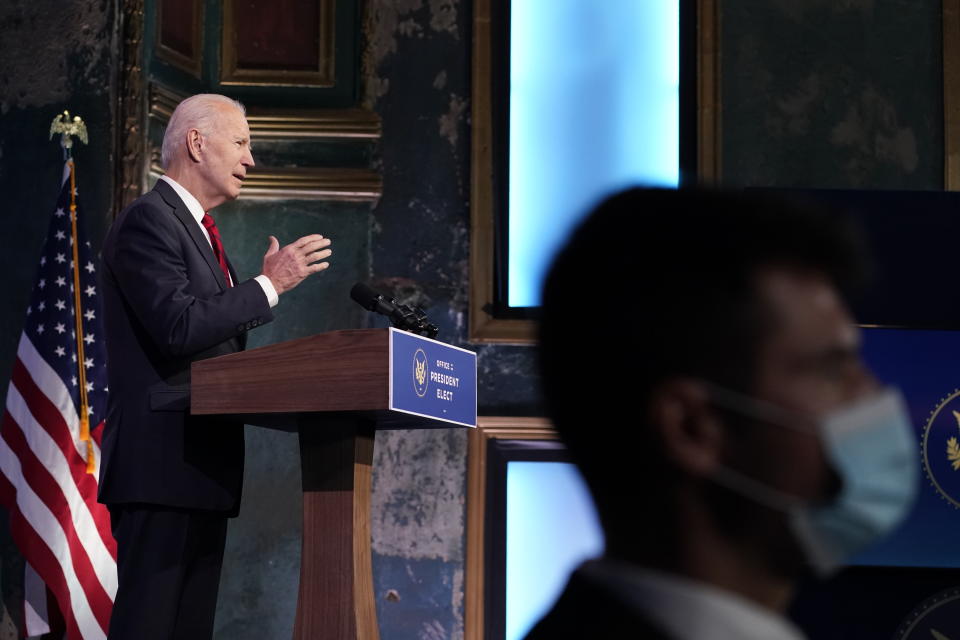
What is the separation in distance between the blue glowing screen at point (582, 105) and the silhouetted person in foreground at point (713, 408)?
4309 millimetres

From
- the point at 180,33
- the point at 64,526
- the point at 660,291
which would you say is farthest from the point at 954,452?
the point at 180,33

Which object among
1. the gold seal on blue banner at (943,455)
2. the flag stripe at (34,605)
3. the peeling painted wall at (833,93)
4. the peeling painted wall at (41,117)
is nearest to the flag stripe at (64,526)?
the flag stripe at (34,605)

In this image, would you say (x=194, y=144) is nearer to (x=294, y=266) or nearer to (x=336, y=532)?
(x=294, y=266)

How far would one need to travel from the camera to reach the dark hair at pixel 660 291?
0.95 meters

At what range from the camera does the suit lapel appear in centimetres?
306

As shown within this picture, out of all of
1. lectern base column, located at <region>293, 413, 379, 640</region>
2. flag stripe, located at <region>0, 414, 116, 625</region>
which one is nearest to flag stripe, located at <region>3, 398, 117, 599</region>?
flag stripe, located at <region>0, 414, 116, 625</region>

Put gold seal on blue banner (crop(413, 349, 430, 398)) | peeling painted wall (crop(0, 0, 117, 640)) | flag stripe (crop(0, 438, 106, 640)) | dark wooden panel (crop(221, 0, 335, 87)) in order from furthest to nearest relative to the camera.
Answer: dark wooden panel (crop(221, 0, 335, 87)) → peeling painted wall (crop(0, 0, 117, 640)) → flag stripe (crop(0, 438, 106, 640)) → gold seal on blue banner (crop(413, 349, 430, 398))

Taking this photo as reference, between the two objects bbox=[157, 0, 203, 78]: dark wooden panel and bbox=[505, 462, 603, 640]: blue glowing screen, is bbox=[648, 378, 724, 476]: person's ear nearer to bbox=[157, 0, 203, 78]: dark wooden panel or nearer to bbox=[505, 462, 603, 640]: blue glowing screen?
bbox=[505, 462, 603, 640]: blue glowing screen

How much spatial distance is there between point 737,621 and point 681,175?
14.7ft

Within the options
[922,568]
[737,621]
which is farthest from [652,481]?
[922,568]

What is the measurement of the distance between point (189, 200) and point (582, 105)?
8.61 ft

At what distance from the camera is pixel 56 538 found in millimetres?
4277

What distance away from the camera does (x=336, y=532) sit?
2836mm

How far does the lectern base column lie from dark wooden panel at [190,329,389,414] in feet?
0.40
